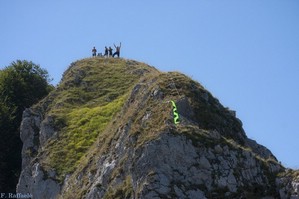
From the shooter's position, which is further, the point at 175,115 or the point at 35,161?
the point at 35,161

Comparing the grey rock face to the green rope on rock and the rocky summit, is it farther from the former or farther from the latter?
the green rope on rock

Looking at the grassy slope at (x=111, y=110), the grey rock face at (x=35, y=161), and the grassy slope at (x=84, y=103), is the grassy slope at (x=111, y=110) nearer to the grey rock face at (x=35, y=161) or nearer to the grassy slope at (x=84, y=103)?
the grassy slope at (x=84, y=103)

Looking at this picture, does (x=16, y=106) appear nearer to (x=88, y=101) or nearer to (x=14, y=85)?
(x=14, y=85)

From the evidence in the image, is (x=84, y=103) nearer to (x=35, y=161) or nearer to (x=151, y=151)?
(x=35, y=161)

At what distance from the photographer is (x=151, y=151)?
35.9m

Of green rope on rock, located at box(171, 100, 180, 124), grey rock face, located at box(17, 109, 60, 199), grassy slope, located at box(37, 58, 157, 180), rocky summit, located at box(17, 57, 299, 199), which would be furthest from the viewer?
grassy slope, located at box(37, 58, 157, 180)

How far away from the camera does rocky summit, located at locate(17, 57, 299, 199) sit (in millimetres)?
35125

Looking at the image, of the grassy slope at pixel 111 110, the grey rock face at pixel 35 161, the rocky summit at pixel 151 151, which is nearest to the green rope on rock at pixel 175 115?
the rocky summit at pixel 151 151

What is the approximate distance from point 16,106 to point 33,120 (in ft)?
36.4

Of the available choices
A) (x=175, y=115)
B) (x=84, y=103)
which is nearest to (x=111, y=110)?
(x=84, y=103)

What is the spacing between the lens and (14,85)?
77312mm

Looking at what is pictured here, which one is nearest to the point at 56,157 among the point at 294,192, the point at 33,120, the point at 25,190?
the point at 25,190

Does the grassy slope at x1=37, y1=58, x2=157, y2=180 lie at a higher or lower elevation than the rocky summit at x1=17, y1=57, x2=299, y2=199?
higher

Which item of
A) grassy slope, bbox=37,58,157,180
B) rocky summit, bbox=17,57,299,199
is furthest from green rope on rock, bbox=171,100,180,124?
grassy slope, bbox=37,58,157,180
